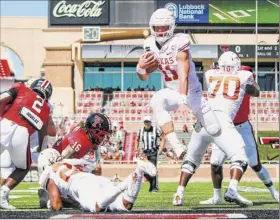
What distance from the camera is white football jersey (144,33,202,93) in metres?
7.29

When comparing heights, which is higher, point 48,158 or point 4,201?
point 48,158

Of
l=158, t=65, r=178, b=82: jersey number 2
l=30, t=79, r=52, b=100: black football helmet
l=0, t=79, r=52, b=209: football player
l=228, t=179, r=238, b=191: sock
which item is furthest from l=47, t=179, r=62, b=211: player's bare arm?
l=228, t=179, r=238, b=191: sock

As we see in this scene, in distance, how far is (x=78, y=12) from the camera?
135 feet

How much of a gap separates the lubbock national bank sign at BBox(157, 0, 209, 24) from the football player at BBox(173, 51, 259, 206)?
104 ft

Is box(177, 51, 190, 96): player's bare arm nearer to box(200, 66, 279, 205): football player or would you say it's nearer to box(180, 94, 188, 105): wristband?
box(180, 94, 188, 105): wristband

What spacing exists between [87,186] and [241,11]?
35.3 metres

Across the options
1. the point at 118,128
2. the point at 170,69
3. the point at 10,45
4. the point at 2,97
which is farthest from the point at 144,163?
the point at 10,45

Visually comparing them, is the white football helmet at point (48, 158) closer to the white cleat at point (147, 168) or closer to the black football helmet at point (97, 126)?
the black football helmet at point (97, 126)

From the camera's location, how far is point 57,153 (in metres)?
6.82

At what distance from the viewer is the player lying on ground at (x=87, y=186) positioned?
19.2 ft

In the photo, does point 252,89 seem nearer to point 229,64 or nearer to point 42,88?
point 229,64

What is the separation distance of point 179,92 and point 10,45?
45.7 metres

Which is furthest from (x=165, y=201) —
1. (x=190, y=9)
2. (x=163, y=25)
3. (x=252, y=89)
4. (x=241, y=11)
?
(x=241, y=11)

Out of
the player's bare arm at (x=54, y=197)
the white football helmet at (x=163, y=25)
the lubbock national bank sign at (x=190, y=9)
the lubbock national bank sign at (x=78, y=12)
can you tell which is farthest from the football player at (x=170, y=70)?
the lubbock national bank sign at (x=78, y=12)
